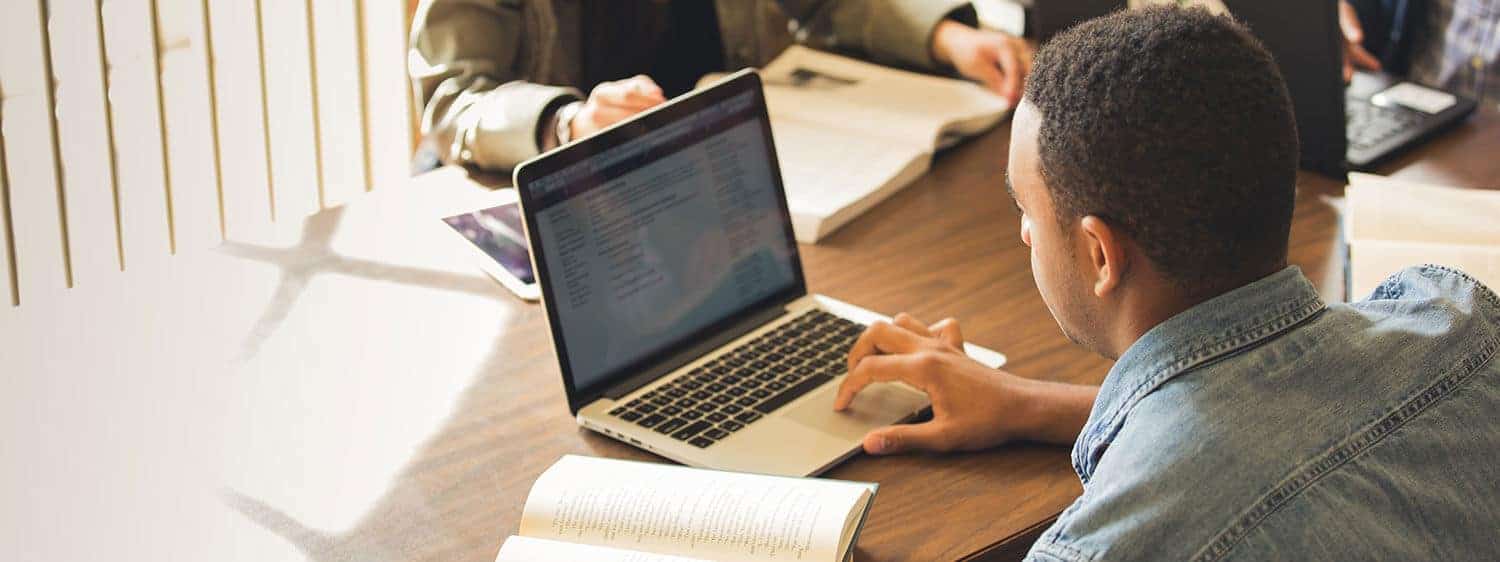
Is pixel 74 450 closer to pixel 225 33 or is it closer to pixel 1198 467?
pixel 1198 467

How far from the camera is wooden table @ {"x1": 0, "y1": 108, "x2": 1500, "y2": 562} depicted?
1.16 metres

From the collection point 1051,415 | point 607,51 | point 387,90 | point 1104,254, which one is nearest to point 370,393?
point 1051,415

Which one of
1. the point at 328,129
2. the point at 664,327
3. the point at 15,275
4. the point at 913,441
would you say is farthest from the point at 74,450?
the point at 328,129

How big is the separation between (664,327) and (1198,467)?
0.62 m

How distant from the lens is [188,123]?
8.87ft

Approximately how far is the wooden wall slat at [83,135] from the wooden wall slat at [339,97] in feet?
1.46

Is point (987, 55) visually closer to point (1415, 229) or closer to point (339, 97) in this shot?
point (1415, 229)

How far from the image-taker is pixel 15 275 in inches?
98.3

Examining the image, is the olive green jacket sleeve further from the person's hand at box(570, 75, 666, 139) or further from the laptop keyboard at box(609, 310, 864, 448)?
the laptop keyboard at box(609, 310, 864, 448)

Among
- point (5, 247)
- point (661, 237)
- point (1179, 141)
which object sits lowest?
point (5, 247)

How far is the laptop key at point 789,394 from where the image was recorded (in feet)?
4.30

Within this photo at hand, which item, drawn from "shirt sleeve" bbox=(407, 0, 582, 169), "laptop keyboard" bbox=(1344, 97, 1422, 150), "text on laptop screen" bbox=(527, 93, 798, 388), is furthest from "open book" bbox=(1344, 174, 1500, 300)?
"shirt sleeve" bbox=(407, 0, 582, 169)

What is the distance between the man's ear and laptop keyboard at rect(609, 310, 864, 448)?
405 millimetres

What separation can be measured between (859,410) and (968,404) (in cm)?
10
